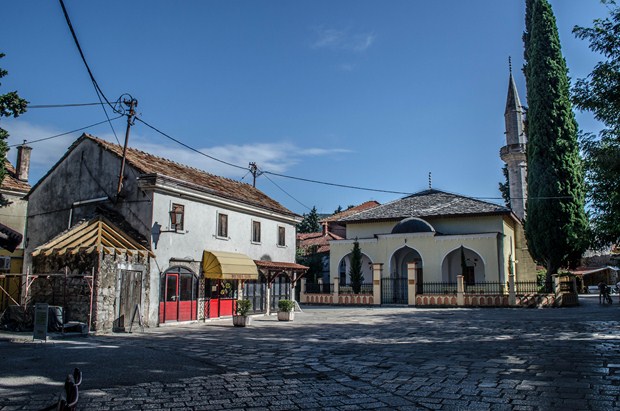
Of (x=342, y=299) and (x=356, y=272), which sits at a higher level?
(x=356, y=272)

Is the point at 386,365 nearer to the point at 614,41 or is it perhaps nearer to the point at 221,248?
the point at 614,41

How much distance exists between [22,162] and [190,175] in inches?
547

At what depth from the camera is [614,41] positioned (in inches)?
479

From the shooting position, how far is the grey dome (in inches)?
1307

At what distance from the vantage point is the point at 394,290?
111ft

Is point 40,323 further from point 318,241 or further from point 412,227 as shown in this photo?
point 318,241

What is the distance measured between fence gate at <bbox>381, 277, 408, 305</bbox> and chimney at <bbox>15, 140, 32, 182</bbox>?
23.7 meters

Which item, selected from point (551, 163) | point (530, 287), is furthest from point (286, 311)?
point (551, 163)

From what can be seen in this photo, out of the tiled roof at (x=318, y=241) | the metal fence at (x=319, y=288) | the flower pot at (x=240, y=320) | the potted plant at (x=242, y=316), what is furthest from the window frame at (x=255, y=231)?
the tiled roof at (x=318, y=241)

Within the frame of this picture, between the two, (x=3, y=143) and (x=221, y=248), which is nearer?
(x=3, y=143)

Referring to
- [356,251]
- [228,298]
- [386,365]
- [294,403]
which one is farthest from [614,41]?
[356,251]

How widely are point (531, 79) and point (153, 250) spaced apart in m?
26.1

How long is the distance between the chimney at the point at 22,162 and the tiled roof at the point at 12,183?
26 cm

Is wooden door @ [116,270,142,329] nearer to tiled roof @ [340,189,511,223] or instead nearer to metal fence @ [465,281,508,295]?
metal fence @ [465,281,508,295]
